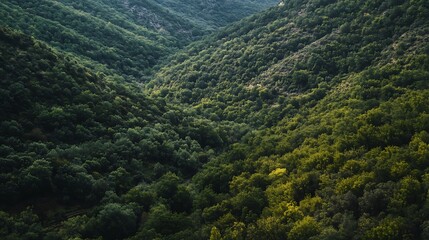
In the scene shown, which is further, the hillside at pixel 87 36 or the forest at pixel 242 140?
the hillside at pixel 87 36

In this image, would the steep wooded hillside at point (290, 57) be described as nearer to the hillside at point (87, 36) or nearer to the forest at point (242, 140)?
the forest at point (242, 140)

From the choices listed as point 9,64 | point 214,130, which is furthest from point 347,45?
point 9,64

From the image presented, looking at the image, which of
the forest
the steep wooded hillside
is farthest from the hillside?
the steep wooded hillside

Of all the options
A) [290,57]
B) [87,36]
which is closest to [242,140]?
[290,57]

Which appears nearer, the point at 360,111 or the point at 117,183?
the point at 117,183

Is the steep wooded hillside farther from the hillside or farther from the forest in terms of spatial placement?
the hillside

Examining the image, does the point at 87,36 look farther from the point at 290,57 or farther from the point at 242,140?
the point at 242,140

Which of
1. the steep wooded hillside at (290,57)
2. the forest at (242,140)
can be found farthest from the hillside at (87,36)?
the steep wooded hillside at (290,57)

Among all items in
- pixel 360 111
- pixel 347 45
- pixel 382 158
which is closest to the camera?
pixel 382 158

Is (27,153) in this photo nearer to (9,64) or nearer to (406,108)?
(9,64)
